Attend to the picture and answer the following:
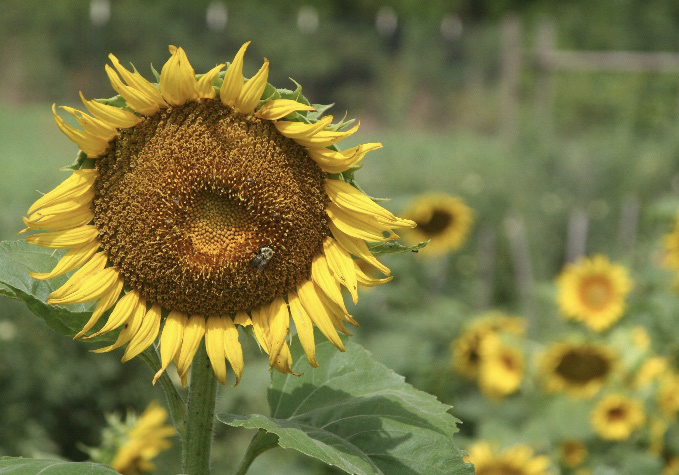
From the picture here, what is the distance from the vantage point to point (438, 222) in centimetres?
480

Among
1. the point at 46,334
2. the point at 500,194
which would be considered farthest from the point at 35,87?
the point at 46,334

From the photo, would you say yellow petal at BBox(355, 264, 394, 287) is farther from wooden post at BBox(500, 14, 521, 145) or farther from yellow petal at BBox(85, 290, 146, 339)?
wooden post at BBox(500, 14, 521, 145)

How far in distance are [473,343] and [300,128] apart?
3157 millimetres

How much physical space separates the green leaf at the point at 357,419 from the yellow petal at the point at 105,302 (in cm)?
19

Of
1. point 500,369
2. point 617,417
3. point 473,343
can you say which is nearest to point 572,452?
point 617,417

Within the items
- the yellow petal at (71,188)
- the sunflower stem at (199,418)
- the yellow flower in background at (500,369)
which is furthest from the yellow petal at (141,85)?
the yellow flower in background at (500,369)

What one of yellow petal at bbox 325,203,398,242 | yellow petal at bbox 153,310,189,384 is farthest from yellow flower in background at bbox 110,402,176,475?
yellow petal at bbox 325,203,398,242

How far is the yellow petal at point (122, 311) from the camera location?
3.81 feet

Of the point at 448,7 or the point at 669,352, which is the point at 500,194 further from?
the point at 448,7

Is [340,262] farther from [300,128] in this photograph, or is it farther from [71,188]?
[71,188]

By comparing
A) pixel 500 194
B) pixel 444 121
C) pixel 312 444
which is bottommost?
pixel 312 444

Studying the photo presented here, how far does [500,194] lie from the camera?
6.96 m

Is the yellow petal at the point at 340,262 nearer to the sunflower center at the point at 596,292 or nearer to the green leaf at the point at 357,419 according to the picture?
the green leaf at the point at 357,419

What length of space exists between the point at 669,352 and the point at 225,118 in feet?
9.76
